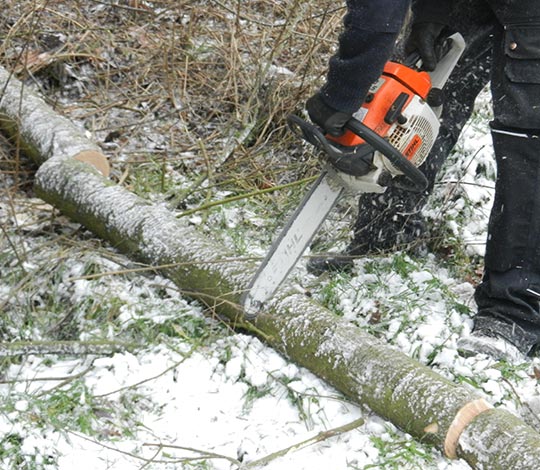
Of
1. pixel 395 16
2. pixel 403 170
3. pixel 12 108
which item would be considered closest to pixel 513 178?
pixel 403 170

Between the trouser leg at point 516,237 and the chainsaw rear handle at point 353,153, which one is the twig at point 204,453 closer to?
the chainsaw rear handle at point 353,153

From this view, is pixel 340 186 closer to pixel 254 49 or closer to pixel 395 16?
pixel 395 16

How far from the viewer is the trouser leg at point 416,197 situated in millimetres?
3203

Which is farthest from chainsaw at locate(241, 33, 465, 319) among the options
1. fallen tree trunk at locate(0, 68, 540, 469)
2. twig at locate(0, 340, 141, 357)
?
twig at locate(0, 340, 141, 357)

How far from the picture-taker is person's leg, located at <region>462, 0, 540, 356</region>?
2.63 metres

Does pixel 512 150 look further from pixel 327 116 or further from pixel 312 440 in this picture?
pixel 312 440

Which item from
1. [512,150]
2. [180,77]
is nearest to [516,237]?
[512,150]

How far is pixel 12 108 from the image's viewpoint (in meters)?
3.91

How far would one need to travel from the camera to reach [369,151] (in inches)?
99.9

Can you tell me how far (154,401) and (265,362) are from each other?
39 centimetres

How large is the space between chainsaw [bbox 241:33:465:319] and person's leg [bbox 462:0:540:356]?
0.73 feet

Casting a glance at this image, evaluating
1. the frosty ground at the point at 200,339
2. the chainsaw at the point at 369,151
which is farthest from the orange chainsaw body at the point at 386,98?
the frosty ground at the point at 200,339

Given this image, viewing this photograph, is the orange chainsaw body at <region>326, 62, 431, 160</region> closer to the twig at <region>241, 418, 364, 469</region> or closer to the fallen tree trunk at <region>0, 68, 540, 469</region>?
the fallen tree trunk at <region>0, 68, 540, 469</region>

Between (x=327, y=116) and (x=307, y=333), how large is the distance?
0.69 meters
